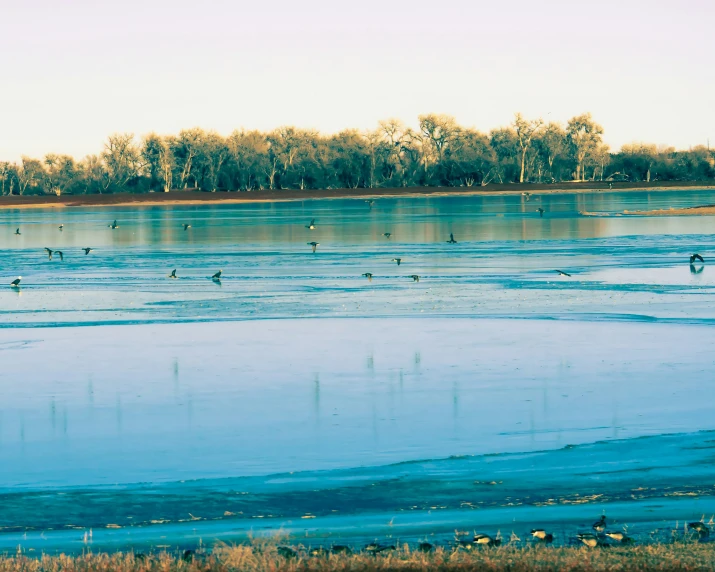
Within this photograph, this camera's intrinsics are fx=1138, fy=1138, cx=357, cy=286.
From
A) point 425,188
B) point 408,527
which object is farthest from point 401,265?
point 425,188

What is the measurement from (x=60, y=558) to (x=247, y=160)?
15109 centimetres

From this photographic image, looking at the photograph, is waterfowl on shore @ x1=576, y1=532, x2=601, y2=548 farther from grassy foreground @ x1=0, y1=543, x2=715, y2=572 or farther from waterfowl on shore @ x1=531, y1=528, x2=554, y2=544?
waterfowl on shore @ x1=531, y1=528, x2=554, y2=544

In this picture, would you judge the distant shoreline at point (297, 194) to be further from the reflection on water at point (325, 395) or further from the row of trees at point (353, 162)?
the reflection on water at point (325, 395)

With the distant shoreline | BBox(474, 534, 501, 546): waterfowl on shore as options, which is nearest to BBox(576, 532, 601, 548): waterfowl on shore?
BBox(474, 534, 501, 546): waterfowl on shore

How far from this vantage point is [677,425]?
11547mm

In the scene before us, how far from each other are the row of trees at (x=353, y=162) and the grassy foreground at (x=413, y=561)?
149 metres

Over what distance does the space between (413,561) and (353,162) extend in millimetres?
152270

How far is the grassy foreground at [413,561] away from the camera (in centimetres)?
694

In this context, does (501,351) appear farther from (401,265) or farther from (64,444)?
(401,265)

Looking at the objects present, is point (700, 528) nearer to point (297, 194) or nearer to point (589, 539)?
point (589, 539)

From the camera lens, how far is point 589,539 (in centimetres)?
754

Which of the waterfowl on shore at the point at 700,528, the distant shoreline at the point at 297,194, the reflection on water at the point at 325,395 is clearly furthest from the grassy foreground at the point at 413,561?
the distant shoreline at the point at 297,194

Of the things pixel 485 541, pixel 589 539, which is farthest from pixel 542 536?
pixel 485 541

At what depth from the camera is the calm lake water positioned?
29.3 feet
